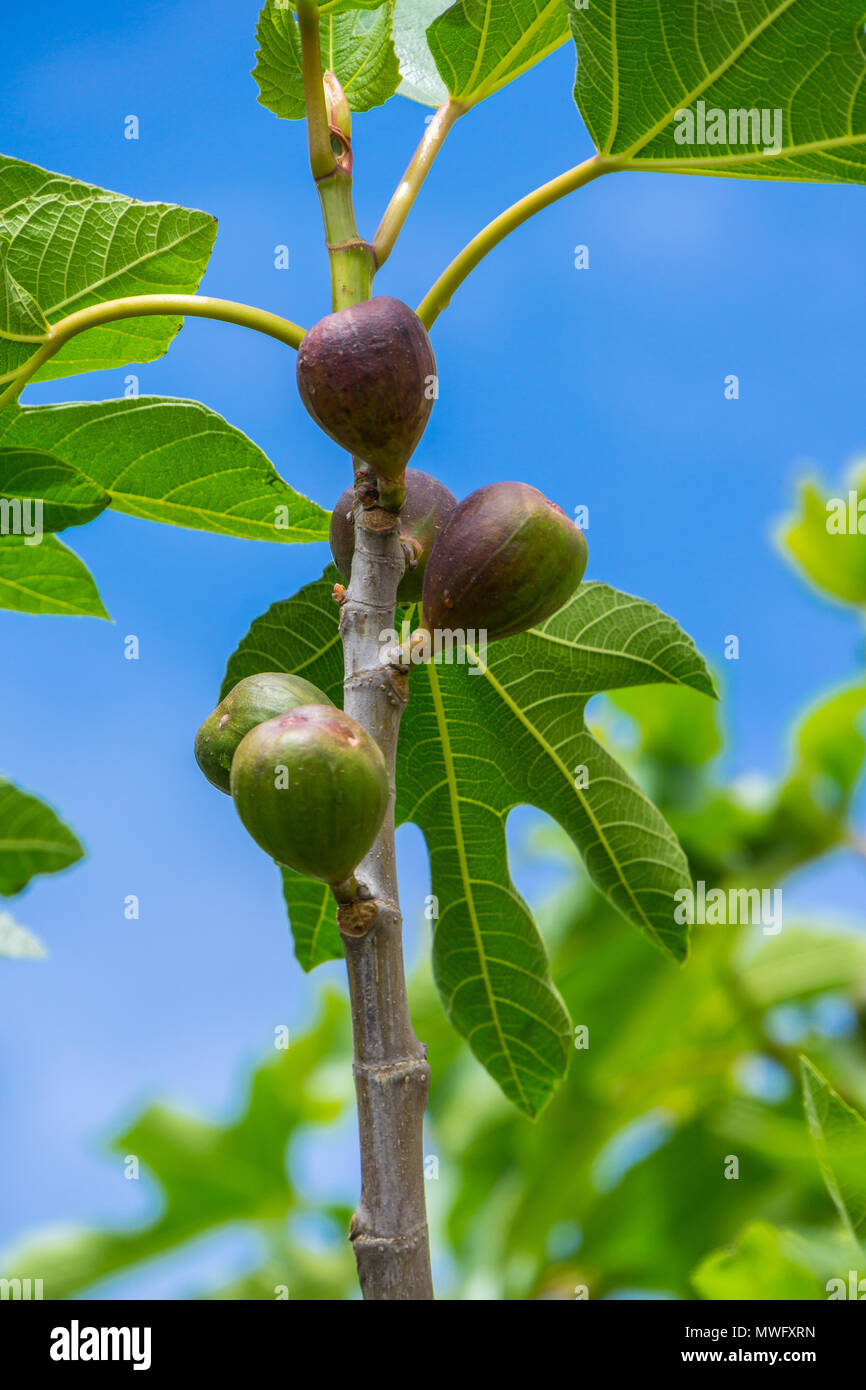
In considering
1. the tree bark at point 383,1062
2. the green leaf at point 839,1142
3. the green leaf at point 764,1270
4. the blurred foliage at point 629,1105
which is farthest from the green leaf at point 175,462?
the blurred foliage at point 629,1105

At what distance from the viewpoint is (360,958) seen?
3.57ft

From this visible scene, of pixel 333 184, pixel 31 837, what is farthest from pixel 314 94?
pixel 31 837

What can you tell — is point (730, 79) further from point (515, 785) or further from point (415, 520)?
point (515, 785)

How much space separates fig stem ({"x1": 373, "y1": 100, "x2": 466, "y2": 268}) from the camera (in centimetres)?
130

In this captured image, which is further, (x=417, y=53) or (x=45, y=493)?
(x=417, y=53)

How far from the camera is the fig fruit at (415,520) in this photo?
129cm

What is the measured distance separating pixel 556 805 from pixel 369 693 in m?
0.70

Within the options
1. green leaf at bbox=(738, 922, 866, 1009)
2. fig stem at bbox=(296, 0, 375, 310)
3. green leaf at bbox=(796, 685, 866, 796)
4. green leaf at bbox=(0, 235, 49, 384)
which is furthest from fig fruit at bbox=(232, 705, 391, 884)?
green leaf at bbox=(796, 685, 866, 796)

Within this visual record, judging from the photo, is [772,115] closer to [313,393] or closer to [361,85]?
[361,85]

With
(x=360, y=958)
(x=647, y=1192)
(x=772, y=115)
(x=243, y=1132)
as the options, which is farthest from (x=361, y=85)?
(x=243, y=1132)

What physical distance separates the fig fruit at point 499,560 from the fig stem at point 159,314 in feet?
0.89

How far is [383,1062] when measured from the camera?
3.52ft

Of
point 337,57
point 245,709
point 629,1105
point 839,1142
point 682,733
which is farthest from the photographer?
point 682,733

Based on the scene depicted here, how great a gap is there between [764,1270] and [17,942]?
1.02 metres
